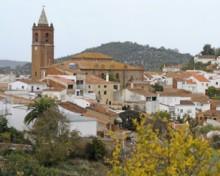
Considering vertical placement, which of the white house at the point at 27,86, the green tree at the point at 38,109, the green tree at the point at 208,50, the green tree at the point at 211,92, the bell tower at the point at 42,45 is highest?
the green tree at the point at 208,50

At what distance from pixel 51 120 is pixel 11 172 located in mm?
5832

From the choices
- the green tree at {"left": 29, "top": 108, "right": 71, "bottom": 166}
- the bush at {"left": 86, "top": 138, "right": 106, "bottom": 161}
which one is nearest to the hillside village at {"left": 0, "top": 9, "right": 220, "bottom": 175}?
the bush at {"left": 86, "top": 138, "right": 106, "bottom": 161}

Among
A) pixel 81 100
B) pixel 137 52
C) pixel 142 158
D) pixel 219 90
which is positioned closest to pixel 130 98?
pixel 81 100

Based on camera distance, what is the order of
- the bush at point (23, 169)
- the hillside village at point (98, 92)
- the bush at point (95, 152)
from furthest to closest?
the hillside village at point (98, 92), the bush at point (95, 152), the bush at point (23, 169)

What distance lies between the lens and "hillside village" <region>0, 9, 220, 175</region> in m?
33.2

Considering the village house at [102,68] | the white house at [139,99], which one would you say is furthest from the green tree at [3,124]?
the village house at [102,68]

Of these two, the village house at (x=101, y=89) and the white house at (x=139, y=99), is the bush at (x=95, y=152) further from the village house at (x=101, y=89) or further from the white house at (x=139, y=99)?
the village house at (x=101, y=89)

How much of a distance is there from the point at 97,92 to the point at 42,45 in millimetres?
12983

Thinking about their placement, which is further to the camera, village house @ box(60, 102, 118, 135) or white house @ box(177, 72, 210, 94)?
white house @ box(177, 72, 210, 94)

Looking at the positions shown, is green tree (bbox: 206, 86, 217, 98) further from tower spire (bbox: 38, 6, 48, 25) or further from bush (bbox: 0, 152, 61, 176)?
bush (bbox: 0, 152, 61, 176)

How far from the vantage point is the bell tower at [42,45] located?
196 feet

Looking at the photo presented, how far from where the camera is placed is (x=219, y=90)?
6462 centimetres

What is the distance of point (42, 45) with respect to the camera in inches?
2383

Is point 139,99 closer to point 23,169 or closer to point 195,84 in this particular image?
point 195,84
